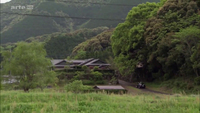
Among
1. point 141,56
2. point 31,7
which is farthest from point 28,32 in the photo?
point 141,56

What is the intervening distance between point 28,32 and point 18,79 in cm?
5883

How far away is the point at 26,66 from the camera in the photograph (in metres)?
19.4

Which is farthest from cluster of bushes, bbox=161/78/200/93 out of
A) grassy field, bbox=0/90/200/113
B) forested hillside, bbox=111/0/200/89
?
grassy field, bbox=0/90/200/113

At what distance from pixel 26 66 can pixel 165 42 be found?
48.7 ft

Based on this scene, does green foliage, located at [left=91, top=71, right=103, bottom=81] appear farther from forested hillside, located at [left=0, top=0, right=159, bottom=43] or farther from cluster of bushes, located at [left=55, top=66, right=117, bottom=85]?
forested hillside, located at [left=0, top=0, right=159, bottom=43]

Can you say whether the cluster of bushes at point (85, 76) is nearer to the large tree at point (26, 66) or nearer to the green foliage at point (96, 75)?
the green foliage at point (96, 75)

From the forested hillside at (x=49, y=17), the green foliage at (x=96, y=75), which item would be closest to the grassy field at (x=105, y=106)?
the green foliage at (x=96, y=75)

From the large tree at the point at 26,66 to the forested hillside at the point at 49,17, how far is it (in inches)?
1964

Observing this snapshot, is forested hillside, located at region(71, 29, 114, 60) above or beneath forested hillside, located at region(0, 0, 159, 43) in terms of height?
beneath

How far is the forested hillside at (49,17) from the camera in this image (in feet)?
244

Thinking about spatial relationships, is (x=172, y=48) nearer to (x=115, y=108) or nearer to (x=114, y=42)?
(x=114, y=42)

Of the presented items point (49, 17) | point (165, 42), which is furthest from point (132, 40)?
point (49, 17)

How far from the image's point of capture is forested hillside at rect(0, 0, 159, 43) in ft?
244

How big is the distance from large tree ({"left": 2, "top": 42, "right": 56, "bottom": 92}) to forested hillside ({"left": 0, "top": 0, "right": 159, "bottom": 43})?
4988 centimetres
